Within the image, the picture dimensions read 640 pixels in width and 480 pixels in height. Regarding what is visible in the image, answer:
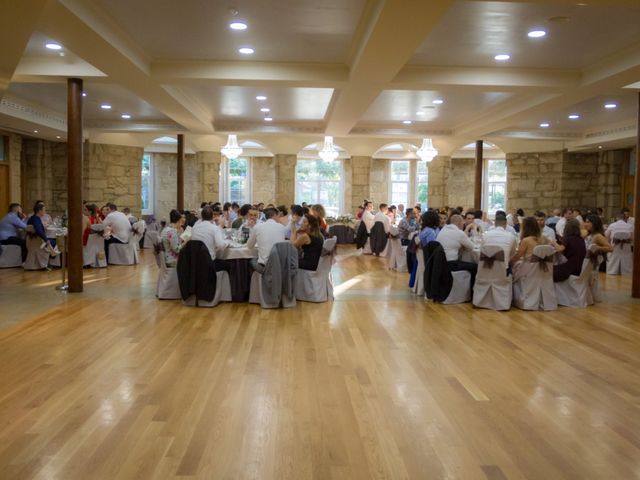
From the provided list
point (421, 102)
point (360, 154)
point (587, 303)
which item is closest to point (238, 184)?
point (360, 154)

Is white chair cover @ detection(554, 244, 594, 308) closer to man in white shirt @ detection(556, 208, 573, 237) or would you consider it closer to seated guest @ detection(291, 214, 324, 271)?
seated guest @ detection(291, 214, 324, 271)

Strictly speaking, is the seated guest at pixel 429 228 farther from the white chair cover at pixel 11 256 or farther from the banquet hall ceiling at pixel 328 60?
the white chair cover at pixel 11 256

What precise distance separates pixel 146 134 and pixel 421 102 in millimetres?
7744

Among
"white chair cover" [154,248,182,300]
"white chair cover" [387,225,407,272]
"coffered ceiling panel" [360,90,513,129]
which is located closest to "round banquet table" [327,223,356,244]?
"coffered ceiling panel" [360,90,513,129]

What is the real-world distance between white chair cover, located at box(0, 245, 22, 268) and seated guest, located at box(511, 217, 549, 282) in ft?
27.0

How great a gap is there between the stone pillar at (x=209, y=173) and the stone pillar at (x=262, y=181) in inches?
186

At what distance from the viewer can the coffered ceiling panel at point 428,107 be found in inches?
375

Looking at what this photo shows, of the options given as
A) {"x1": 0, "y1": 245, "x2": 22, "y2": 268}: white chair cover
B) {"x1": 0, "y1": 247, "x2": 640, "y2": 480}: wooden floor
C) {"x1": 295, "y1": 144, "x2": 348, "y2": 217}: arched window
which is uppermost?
{"x1": 295, "y1": 144, "x2": 348, "y2": 217}: arched window

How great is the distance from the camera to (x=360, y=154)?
1662 cm

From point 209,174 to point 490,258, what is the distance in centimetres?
1083

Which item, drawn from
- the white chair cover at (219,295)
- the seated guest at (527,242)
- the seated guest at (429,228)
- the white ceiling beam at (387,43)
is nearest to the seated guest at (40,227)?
the white chair cover at (219,295)

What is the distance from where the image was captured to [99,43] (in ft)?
19.4

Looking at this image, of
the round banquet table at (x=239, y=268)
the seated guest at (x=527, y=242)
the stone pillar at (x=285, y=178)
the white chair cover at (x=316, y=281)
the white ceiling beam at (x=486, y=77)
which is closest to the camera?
the seated guest at (x=527, y=242)

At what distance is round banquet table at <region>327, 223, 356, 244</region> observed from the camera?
1553 centimetres
